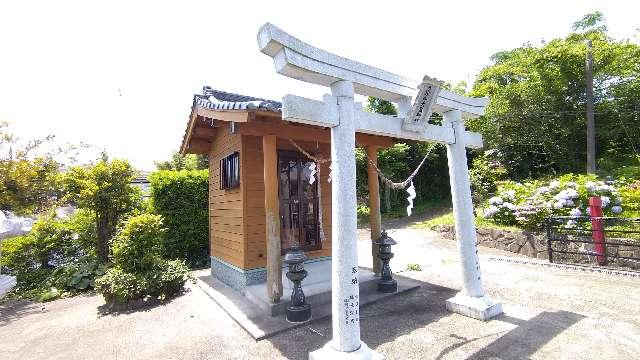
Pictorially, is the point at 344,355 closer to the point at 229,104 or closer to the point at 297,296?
the point at 297,296

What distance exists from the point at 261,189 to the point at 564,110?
691 inches

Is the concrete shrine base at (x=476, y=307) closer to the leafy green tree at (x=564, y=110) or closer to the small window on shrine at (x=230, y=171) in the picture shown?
the small window on shrine at (x=230, y=171)

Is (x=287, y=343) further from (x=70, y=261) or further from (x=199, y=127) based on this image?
(x=70, y=261)

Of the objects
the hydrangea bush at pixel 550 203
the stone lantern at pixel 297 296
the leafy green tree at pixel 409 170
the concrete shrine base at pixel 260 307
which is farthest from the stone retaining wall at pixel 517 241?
the leafy green tree at pixel 409 170

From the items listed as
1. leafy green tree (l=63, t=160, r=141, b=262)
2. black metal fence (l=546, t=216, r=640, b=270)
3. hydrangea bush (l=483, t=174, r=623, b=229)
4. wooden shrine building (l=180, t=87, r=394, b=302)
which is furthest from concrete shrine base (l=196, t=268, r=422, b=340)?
hydrangea bush (l=483, t=174, r=623, b=229)

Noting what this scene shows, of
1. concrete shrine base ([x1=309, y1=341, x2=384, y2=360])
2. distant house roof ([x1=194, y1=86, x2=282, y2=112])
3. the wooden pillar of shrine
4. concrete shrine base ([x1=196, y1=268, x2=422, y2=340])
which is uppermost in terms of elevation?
distant house roof ([x1=194, y1=86, x2=282, y2=112])

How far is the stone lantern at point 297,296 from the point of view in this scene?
476 centimetres

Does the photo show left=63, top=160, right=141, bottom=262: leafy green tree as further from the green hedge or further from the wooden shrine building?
the wooden shrine building

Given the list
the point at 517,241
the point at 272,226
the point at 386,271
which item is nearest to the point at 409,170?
the point at 517,241

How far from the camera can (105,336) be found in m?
4.89

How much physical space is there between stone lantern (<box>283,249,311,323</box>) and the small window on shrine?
2.28 meters

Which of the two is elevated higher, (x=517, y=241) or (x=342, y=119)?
(x=342, y=119)

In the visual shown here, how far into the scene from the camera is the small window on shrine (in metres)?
6.42

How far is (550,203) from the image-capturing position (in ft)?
29.2
